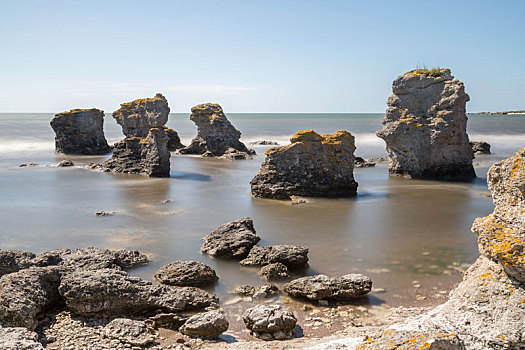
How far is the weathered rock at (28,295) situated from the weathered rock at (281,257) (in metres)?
4.16

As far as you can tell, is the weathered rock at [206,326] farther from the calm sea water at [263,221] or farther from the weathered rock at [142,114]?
the weathered rock at [142,114]

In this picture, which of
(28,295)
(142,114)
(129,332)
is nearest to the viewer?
(129,332)

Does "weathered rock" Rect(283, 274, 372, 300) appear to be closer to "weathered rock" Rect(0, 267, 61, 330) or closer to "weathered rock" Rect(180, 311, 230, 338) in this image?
"weathered rock" Rect(180, 311, 230, 338)

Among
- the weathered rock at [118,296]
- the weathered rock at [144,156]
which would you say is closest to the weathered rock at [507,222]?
the weathered rock at [118,296]

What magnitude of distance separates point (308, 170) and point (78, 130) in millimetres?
26553

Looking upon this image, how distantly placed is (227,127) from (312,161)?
2003 centimetres

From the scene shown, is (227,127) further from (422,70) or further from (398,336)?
(398,336)

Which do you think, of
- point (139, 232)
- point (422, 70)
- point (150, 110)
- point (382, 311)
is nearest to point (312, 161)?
point (139, 232)

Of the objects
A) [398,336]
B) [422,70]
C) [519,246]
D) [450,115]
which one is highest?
[422,70]

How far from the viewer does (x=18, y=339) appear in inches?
225

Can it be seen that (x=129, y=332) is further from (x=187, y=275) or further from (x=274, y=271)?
(x=274, y=271)

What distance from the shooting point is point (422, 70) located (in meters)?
24.7

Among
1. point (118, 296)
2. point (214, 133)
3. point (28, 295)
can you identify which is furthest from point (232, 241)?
point (214, 133)

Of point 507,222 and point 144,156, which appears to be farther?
point 144,156
